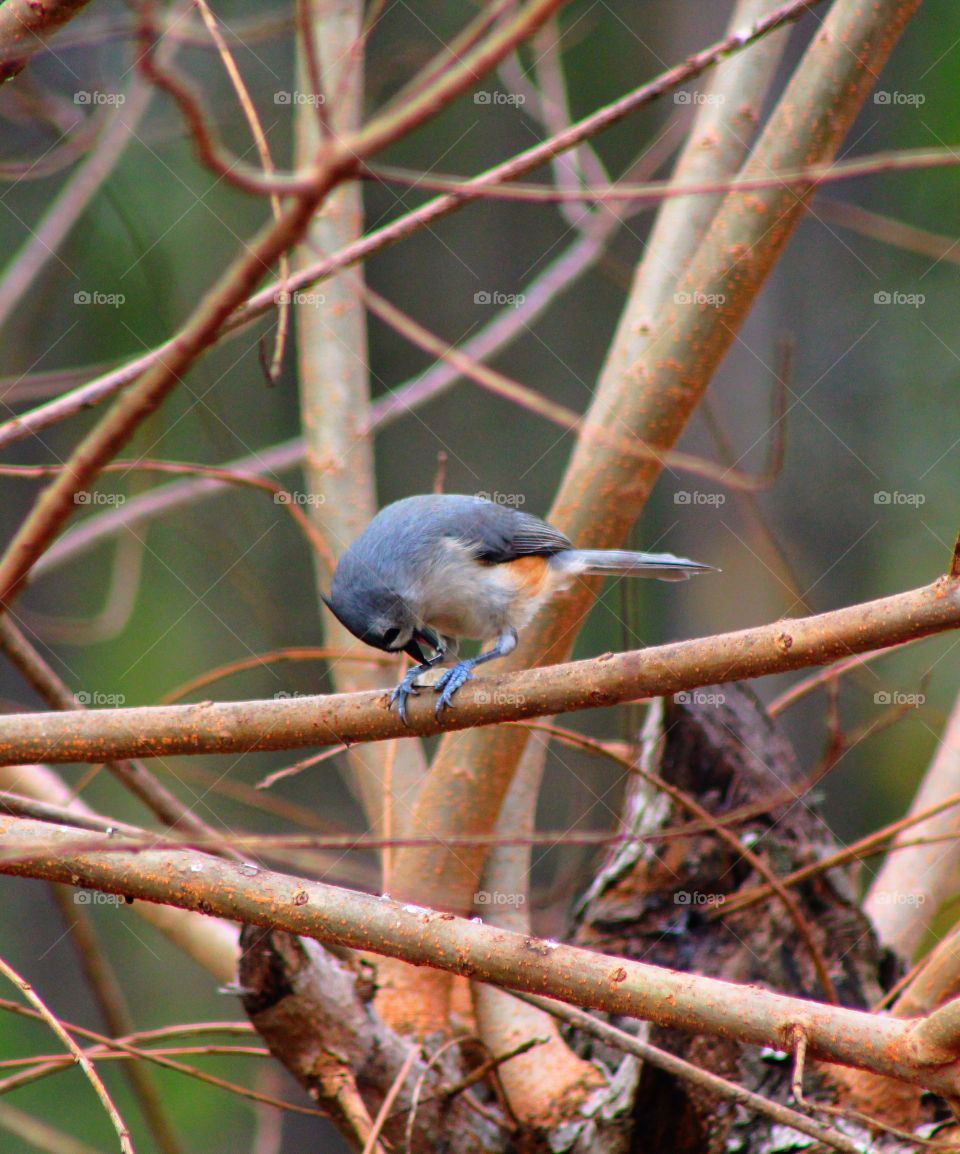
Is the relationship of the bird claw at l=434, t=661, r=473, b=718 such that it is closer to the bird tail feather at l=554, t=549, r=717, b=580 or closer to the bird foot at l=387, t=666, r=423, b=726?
the bird foot at l=387, t=666, r=423, b=726

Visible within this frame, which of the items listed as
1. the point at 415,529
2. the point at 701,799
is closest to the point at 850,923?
the point at 701,799

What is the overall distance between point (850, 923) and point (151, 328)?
15.7 feet

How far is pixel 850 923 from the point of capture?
2.40 meters

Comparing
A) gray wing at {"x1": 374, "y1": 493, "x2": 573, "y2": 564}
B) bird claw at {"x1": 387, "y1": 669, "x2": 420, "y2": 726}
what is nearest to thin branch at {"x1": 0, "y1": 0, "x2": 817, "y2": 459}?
bird claw at {"x1": 387, "y1": 669, "x2": 420, "y2": 726}
